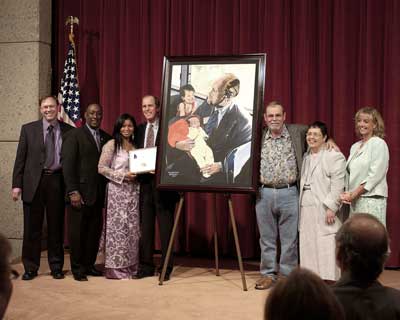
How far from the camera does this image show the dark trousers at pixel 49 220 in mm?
4891

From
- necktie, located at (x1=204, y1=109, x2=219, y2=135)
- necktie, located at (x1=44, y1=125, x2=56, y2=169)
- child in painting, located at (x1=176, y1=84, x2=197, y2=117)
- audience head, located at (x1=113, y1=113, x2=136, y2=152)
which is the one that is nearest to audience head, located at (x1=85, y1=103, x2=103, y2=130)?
audience head, located at (x1=113, y1=113, x2=136, y2=152)

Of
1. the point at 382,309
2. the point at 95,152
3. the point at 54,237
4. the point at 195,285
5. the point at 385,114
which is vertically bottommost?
the point at 195,285

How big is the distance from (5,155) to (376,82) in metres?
3.85

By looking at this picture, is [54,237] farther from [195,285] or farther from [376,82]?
[376,82]

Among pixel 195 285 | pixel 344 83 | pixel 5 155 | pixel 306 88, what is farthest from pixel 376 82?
pixel 5 155

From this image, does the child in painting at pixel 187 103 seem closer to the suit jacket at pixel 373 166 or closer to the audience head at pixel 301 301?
the suit jacket at pixel 373 166

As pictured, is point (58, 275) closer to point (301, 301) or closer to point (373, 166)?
point (373, 166)

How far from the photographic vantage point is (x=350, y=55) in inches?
211

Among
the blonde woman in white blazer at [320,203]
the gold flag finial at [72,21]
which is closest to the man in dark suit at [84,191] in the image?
the gold flag finial at [72,21]

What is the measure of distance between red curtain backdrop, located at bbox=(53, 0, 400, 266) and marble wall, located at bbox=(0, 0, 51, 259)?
0.32 metres

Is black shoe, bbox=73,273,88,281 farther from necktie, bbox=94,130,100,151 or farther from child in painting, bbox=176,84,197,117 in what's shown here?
child in painting, bbox=176,84,197,117

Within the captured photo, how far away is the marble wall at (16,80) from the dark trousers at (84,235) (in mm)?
1476

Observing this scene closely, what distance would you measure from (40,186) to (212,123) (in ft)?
5.09

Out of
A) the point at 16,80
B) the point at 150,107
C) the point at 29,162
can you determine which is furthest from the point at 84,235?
the point at 16,80
